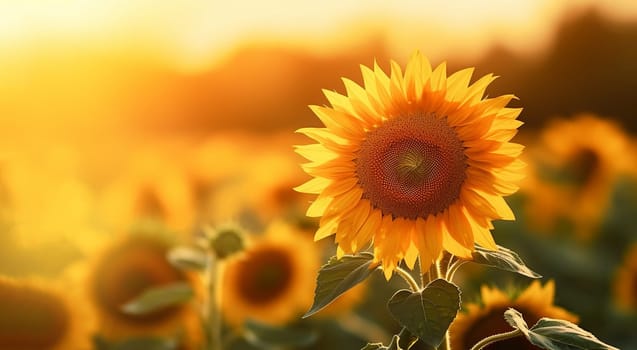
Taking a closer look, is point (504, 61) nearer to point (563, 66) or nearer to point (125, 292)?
point (563, 66)

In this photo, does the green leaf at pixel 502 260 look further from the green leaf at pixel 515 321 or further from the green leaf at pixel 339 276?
the green leaf at pixel 339 276

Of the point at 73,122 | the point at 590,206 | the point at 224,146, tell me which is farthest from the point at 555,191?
the point at 73,122

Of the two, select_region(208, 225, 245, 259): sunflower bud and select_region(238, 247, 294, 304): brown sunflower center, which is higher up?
select_region(238, 247, 294, 304): brown sunflower center

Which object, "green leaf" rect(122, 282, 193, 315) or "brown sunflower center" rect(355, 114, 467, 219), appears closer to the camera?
"brown sunflower center" rect(355, 114, 467, 219)

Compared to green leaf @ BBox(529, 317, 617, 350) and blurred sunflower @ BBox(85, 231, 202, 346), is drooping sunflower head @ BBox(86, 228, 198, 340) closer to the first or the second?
blurred sunflower @ BBox(85, 231, 202, 346)

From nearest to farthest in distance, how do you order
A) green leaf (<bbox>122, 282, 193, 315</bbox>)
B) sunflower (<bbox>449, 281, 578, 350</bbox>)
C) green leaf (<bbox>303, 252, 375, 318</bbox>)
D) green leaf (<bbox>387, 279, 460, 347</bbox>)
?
green leaf (<bbox>387, 279, 460, 347</bbox>) → green leaf (<bbox>303, 252, 375, 318</bbox>) → sunflower (<bbox>449, 281, 578, 350</bbox>) → green leaf (<bbox>122, 282, 193, 315</bbox>)

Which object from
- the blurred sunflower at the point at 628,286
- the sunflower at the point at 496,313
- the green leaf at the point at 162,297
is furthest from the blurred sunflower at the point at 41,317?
the blurred sunflower at the point at 628,286

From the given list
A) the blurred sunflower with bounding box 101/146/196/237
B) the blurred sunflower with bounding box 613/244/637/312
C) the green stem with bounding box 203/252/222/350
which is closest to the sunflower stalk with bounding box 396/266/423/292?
the green stem with bounding box 203/252/222/350
